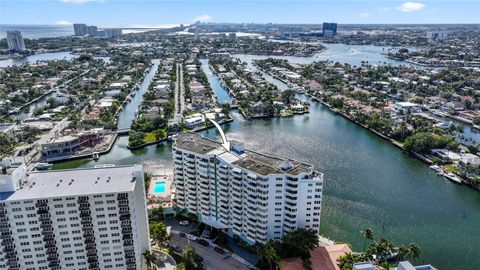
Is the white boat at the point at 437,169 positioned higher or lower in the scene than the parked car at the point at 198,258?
lower

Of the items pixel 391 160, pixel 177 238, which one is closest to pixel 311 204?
pixel 177 238

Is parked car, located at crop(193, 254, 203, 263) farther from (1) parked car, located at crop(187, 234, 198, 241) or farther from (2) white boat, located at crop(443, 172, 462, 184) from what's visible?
(2) white boat, located at crop(443, 172, 462, 184)

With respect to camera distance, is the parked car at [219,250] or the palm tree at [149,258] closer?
the palm tree at [149,258]

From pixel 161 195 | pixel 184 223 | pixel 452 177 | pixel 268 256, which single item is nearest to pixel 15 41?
pixel 161 195

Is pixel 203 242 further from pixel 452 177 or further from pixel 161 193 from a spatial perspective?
pixel 452 177

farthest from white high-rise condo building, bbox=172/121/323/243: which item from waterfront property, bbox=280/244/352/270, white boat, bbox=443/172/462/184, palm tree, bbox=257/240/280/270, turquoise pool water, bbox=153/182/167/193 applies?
white boat, bbox=443/172/462/184

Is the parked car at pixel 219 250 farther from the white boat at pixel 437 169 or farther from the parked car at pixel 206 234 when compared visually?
the white boat at pixel 437 169

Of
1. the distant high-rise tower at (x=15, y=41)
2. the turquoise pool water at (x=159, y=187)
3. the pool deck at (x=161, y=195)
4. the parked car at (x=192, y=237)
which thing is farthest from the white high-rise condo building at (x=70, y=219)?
the distant high-rise tower at (x=15, y=41)
